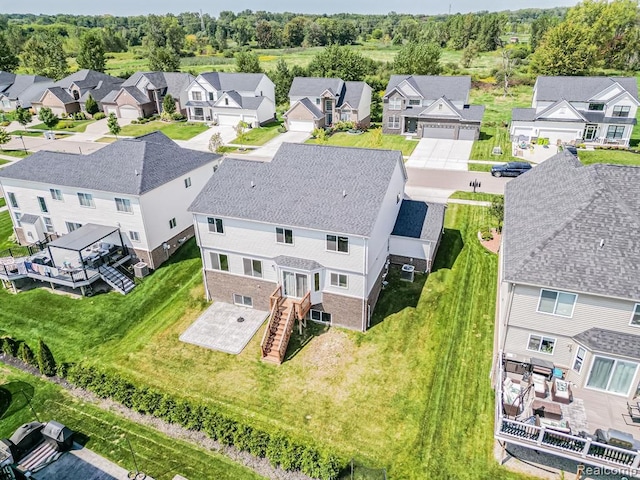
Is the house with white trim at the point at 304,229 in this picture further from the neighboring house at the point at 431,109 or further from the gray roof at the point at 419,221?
the neighboring house at the point at 431,109

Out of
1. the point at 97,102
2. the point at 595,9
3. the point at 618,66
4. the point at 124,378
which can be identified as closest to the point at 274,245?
the point at 124,378

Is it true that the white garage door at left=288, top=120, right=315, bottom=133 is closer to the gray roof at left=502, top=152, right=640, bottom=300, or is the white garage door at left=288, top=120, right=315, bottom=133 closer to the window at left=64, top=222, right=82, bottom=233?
the window at left=64, top=222, right=82, bottom=233

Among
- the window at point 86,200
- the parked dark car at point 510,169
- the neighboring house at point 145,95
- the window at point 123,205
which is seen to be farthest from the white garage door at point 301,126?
the window at point 123,205

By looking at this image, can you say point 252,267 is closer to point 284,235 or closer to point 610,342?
point 284,235

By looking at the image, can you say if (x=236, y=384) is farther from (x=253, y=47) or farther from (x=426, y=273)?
(x=253, y=47)

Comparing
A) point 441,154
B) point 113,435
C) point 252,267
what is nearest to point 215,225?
point 252,267

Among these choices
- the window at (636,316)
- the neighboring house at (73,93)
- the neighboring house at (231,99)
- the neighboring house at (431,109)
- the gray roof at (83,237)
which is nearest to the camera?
the window at (636,316)
